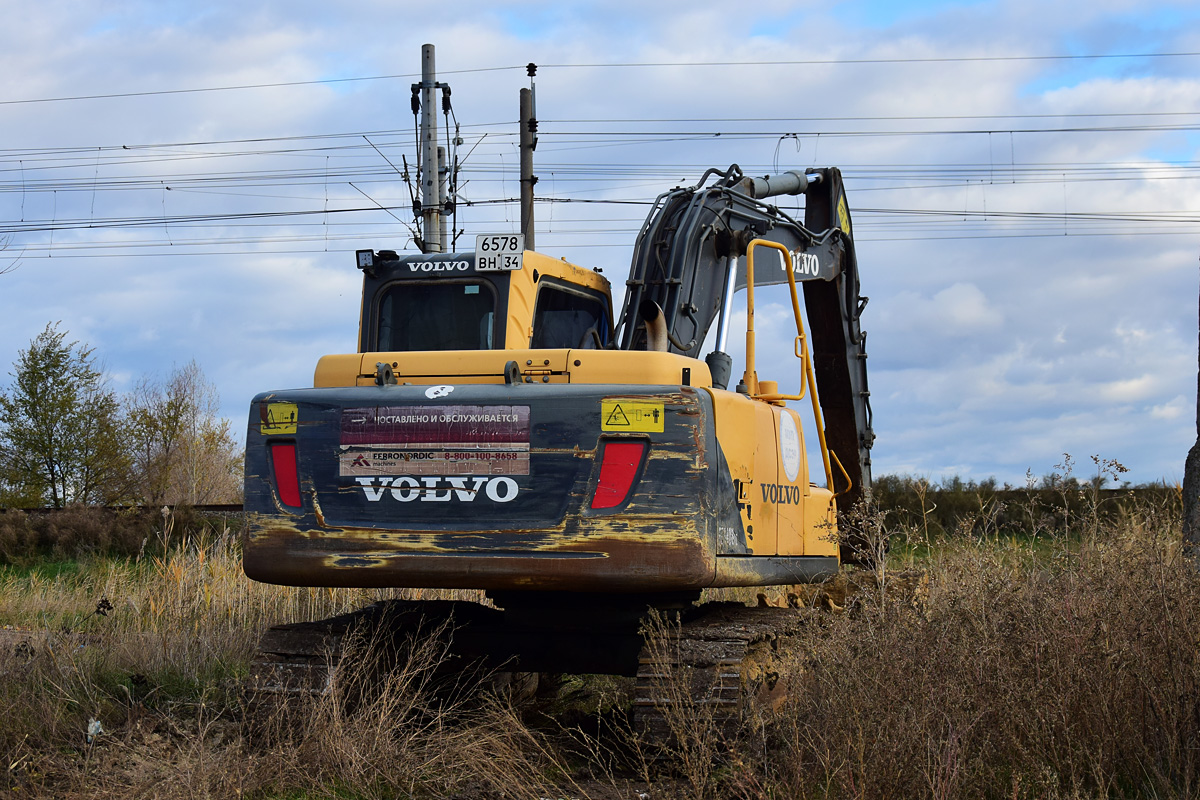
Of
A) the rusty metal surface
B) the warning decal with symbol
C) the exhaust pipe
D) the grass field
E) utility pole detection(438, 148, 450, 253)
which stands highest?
utility pole detection(438, 148, 450, 253)

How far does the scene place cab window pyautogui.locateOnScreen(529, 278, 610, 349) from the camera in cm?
747

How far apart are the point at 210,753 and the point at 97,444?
105 feet

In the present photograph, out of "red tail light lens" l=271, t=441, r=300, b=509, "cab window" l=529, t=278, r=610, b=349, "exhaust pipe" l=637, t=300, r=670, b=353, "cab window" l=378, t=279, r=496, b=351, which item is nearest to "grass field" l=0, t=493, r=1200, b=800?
"red tail light lens" l=271, t=441, r=300, b=509

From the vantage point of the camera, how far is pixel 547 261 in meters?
7.48

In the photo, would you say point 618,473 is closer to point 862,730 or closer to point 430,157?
point 862,730

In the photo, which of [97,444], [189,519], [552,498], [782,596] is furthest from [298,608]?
[97,444]

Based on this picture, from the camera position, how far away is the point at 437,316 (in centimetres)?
745

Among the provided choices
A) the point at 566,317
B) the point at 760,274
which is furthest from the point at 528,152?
the point at 566,317

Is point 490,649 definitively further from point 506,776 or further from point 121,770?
point 121,770

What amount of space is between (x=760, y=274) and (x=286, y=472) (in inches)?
160

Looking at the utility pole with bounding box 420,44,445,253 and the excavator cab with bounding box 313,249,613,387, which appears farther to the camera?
the utility pole with bounding box 420,44,445,253

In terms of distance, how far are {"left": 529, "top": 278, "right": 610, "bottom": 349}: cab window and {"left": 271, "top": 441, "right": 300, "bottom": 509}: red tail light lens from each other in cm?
172

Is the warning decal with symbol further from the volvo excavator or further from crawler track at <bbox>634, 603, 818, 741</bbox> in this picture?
crawler track at <bbox>634, 603, 818, 741</bbox>

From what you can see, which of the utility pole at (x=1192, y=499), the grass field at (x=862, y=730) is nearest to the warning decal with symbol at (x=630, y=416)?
the grass field at (x=862, y=730)
